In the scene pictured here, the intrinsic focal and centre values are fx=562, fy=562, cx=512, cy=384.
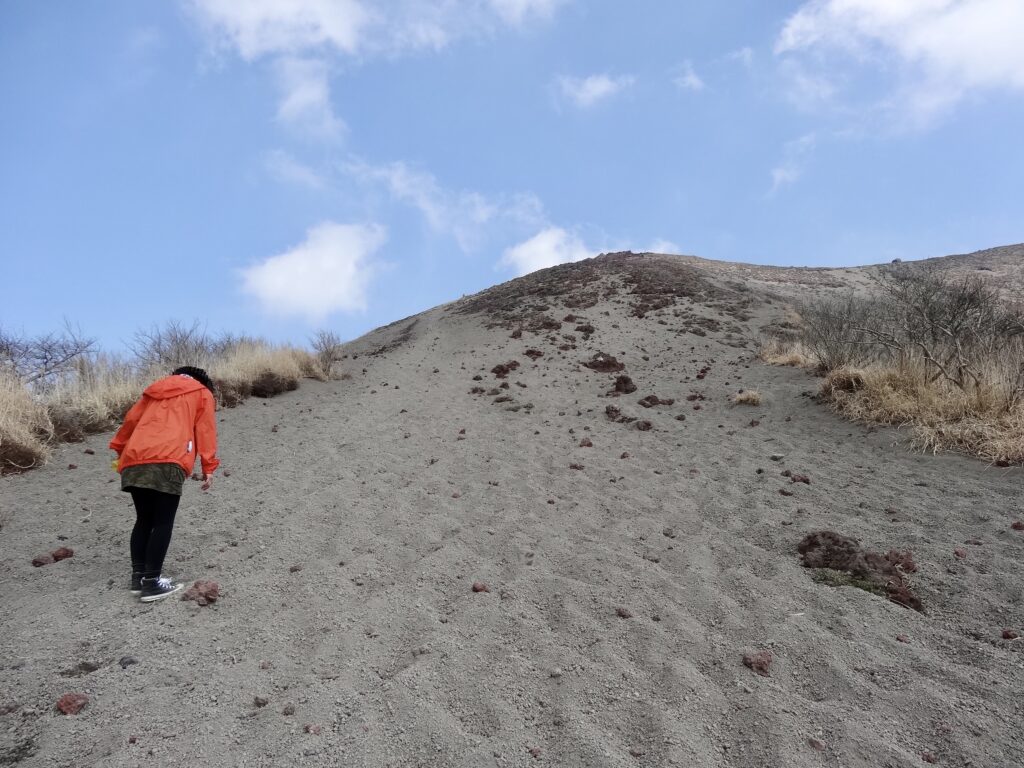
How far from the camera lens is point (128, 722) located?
2.43m

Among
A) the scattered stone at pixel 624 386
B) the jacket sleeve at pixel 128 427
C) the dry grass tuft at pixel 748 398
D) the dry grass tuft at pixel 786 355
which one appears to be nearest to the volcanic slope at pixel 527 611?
the jacket sleeve at pixel 128 427

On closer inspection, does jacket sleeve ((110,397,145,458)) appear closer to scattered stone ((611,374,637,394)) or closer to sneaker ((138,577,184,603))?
sneaker ((138,577,184,603))

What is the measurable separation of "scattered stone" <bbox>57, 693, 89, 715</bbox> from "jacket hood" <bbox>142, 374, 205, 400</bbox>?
1719 mm

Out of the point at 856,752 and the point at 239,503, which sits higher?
the point at 239,503

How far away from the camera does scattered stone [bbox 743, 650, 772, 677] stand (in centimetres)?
279

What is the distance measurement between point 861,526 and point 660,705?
2.75 metres

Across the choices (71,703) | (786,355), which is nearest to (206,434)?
(71,703)

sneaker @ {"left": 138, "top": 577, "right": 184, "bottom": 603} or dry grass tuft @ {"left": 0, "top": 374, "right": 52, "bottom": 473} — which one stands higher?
dry grass tuft @ {"left": 0, "top": 374, "right": 52, "bottom": 473}

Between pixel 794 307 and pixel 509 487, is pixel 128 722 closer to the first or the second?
pixel 509 487

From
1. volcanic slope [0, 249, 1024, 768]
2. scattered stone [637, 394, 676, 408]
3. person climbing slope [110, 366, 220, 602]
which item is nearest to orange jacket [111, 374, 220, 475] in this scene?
person climbing slope [110, 366, 220, 602]

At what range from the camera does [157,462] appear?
135 inches

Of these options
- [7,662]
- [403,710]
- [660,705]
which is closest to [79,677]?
[7,662]

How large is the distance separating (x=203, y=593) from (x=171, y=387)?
132cm

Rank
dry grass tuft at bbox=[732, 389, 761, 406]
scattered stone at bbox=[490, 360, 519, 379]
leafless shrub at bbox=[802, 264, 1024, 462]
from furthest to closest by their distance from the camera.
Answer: scattered stone at bbox=[490, 360, 519, 379]
dry grass tuft at bbox=[732, 389, 761, 406]
leafless shrub at bbox=[802, 264, 1024, 462]
